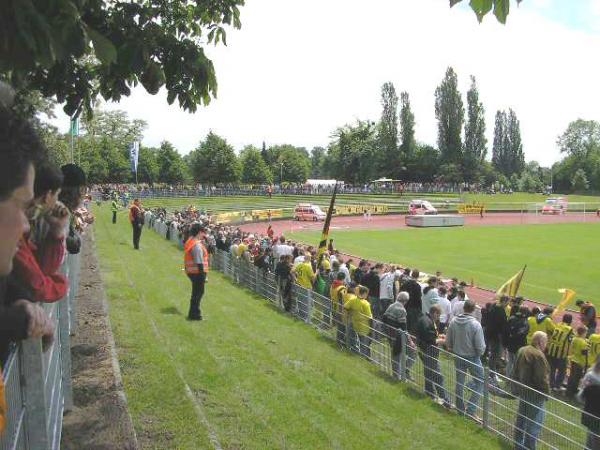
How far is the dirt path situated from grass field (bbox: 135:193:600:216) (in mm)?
52561

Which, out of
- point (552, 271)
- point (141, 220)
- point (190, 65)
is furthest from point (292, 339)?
point (552, 271)

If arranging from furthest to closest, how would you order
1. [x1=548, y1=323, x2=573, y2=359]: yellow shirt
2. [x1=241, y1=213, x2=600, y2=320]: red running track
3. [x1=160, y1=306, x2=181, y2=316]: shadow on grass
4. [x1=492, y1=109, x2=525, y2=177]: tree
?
[x1=492, y1=109, x2=525, y2=177]: tree, [x1=241, y1=213, x2=600, y2=320]: red running track, [x1=160, y1=306, x2=181, y2=316]: shadow on grass, [x1=548, y1=323, x2=573, y2=359]: yellow shirt

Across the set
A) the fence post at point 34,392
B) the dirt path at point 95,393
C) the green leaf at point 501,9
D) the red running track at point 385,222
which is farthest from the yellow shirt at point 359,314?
the red running track at point 385,222

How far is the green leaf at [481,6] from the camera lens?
420 centimetres

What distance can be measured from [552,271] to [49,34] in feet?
93.7

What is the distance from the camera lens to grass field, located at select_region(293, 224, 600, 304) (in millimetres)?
26484

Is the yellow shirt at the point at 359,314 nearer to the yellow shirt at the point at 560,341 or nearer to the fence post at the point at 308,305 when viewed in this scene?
the fence post at the point at 308,305

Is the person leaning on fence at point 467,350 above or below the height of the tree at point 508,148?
below

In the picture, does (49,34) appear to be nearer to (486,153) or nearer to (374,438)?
(374,438)

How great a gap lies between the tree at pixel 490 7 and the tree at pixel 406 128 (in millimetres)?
108714

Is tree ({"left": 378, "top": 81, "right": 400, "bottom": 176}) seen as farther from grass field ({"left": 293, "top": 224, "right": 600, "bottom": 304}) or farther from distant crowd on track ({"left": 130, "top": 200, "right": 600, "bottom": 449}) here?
distant crowd on track ({"left": 130, "top": 200, "right": 600, "bottom": 449})

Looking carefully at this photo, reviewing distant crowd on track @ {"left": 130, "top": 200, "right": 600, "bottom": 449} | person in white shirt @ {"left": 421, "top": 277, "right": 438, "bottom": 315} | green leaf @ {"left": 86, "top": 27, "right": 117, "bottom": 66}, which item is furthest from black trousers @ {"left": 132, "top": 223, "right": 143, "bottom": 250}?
green leaf @ {"left": 86, "top": 27, "right": 117, "bottom": 66}

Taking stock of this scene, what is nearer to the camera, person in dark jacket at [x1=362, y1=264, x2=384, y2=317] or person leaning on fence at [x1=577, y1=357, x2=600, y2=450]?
person leaning on fence at [x1=577, y1=357, x2=600, y2=450]

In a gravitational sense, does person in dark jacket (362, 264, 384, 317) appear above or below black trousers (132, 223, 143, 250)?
below
